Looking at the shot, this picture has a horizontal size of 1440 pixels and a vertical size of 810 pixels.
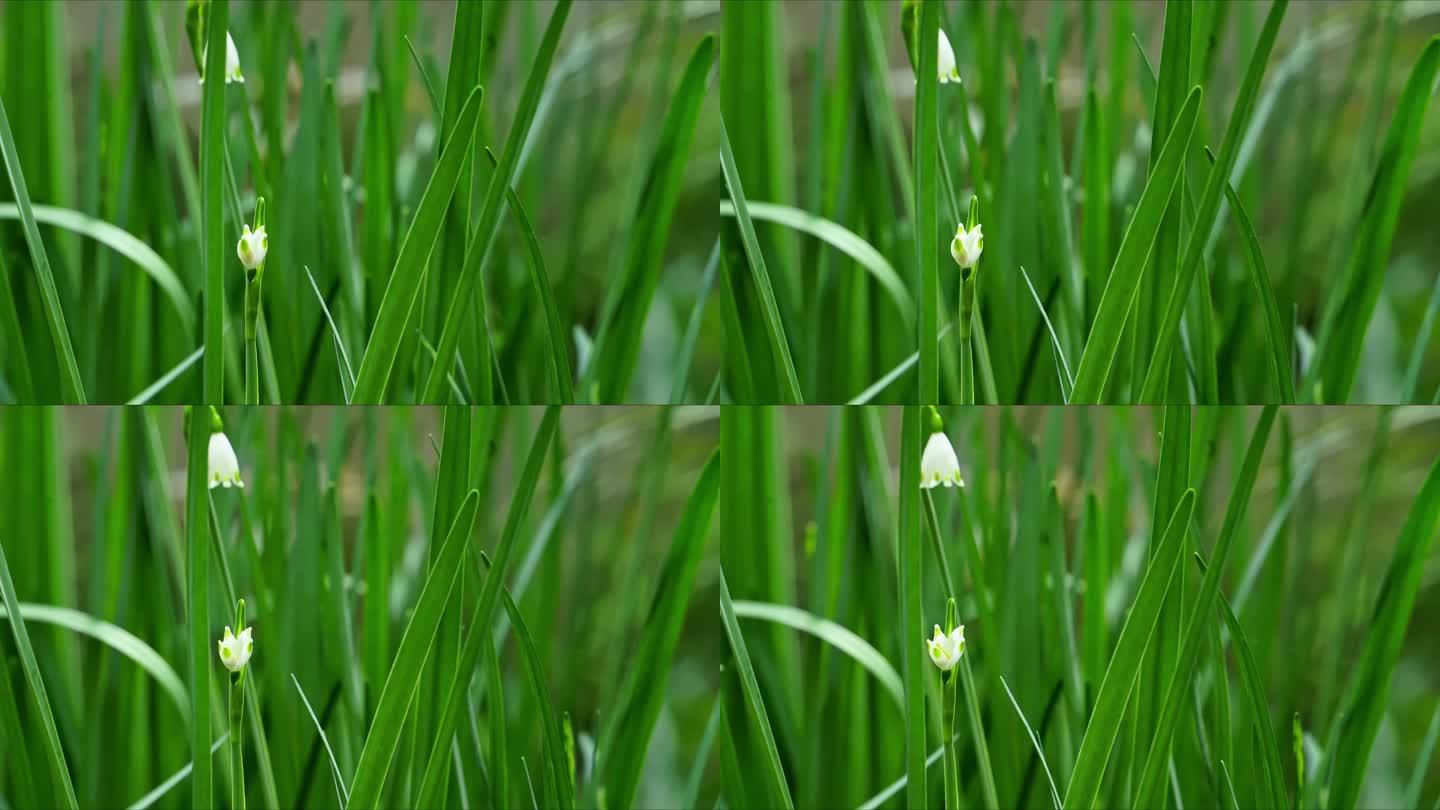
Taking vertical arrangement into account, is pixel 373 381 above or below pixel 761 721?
above

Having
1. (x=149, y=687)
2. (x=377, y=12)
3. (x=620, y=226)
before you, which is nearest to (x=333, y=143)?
(x=377, y=12)

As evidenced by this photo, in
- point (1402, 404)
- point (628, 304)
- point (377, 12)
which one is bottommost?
point (1402, 404)

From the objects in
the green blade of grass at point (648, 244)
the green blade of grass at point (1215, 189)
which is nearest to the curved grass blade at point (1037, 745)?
the green blade of grass at point (1215, 189)

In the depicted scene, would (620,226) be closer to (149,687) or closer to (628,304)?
(628,304)

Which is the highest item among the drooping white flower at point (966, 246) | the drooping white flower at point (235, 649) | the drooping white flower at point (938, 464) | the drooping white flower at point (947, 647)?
the drooping white flower at point (966, 246)

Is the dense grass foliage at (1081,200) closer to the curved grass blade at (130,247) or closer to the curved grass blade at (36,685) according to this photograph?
the curved grass blade at (130,247)
